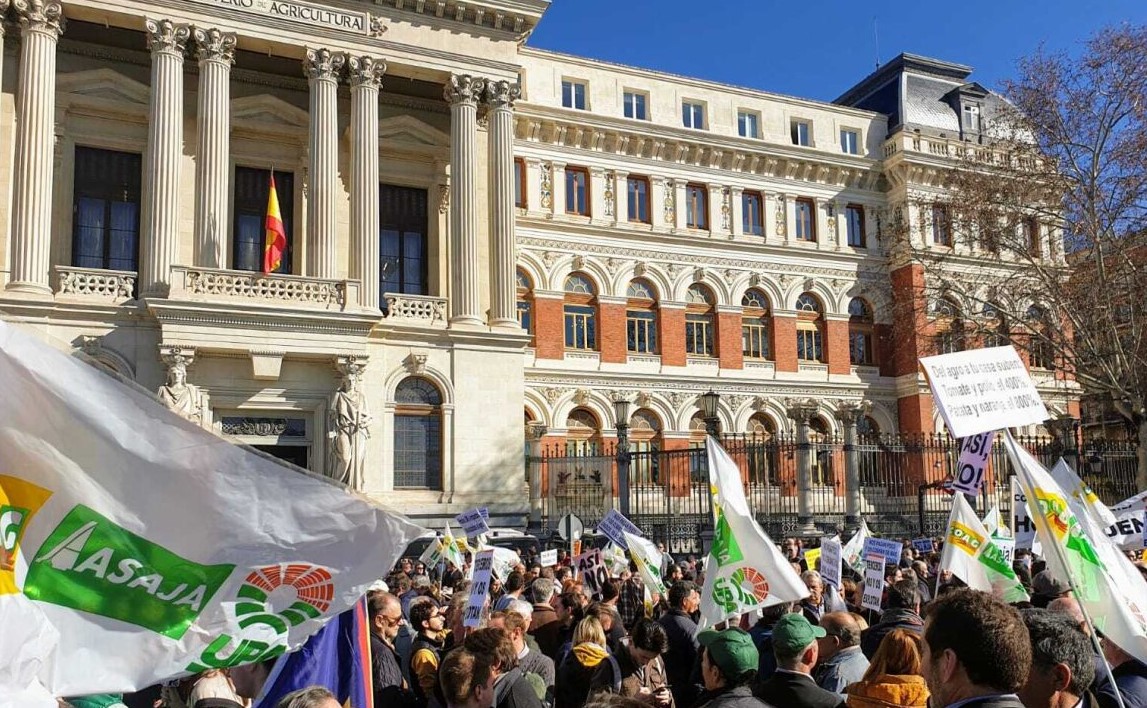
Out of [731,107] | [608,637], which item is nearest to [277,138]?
[731,107]

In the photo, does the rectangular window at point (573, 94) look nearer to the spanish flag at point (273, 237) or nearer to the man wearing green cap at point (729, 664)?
the spanish flag at point (273, 237)

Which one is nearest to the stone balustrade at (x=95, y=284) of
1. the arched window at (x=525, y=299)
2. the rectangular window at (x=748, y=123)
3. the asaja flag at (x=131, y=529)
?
the arched window at (x=525, y=299)

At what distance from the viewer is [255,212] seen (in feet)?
93.1

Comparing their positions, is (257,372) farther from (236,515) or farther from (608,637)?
(236,515)

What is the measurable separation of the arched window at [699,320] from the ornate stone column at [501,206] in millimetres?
11700

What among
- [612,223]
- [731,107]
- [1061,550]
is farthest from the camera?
[731,107]

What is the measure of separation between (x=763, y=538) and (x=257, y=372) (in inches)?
757

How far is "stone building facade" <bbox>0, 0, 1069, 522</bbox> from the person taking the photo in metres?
24.4

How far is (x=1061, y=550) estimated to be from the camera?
6.12m

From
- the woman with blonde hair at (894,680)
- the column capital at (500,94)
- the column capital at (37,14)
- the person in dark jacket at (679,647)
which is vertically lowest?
the person in dark jacket at (679,647)

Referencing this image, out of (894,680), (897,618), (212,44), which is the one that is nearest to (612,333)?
(212,44)

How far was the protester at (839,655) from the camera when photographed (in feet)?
20.5

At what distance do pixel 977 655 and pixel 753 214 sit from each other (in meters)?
37.5

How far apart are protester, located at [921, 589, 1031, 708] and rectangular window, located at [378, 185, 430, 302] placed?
87.0 ft
